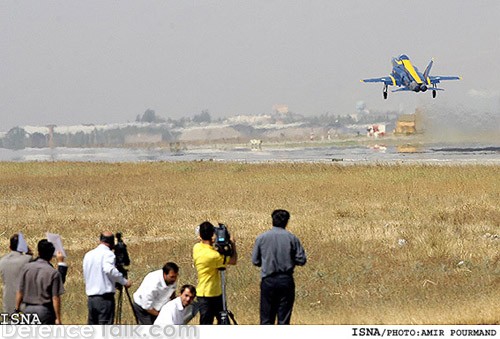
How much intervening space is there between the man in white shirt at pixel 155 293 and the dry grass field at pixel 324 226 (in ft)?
12.1

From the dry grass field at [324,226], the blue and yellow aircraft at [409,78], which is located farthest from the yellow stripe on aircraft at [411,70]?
the dry grass field at [324,226]

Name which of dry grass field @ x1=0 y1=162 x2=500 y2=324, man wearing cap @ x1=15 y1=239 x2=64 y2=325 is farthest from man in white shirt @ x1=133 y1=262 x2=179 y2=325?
dry grass field @ x1=0 y1=162 x2=500 y2=324

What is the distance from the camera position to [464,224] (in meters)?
31.3

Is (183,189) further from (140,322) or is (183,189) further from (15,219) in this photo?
(140,322)

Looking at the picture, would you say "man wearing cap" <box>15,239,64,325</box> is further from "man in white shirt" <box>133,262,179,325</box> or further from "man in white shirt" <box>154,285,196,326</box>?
"man in white shirt" <box>154,285,196,326</box>

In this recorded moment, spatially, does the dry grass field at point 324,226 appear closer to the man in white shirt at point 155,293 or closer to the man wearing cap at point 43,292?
the man in white shirt at point 155,293

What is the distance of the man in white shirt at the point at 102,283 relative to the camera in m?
13.2

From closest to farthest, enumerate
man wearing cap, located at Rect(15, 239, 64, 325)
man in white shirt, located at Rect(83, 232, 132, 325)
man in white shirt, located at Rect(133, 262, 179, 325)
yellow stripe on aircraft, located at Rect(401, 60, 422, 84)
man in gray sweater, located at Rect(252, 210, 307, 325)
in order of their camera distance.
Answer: man wearing cap, located at Rect(15, 239, 64, 325)
man in white shirt, located at Rect(133, 262, 179, 325)
man in white shirt, located at Rect(83, 232, 132, 325)
man in gray sweater, located at Rect(252, 210, 307, 325)
yellow stripe on aircraft, located at Rect(401, 60, 422, 84)

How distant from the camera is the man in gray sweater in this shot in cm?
1367

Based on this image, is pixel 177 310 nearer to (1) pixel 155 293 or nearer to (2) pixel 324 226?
(1) pixel 155 293

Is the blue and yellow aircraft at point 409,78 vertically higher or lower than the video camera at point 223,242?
higher

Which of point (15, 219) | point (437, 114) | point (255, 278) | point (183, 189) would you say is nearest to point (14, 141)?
point (437, 114)

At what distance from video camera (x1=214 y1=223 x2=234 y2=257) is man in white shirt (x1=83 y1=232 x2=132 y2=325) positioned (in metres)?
1.54

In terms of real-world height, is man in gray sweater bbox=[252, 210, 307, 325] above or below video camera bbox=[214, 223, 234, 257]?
below
